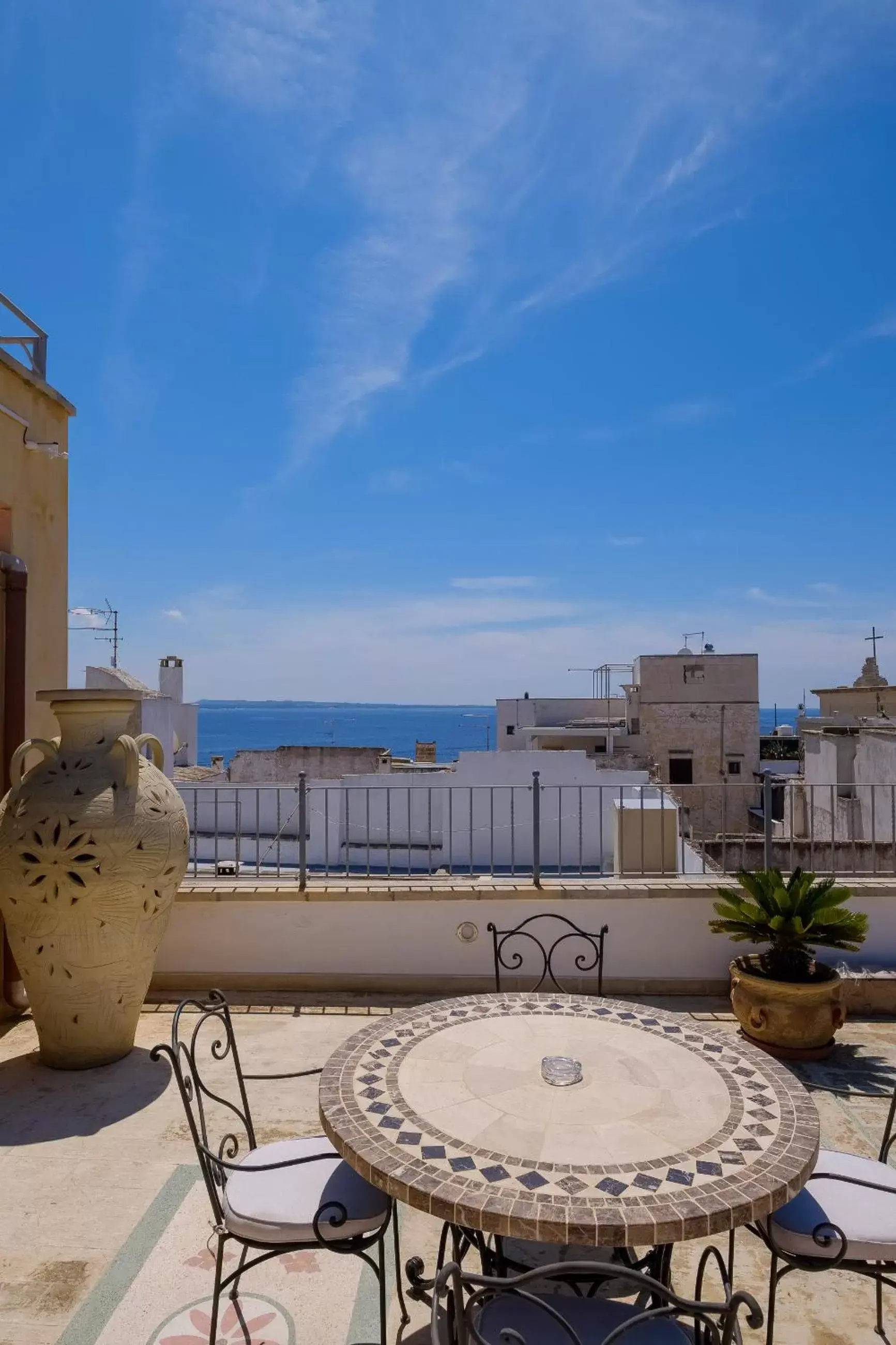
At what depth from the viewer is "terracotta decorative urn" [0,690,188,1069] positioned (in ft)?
13.8

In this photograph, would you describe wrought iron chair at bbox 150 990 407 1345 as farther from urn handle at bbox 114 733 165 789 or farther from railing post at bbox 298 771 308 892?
→ railing post at bbox 298 771 308 892

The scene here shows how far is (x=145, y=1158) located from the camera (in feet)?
11.6

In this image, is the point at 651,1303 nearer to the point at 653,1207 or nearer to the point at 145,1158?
the point at 653,1207

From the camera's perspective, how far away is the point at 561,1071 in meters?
2.47

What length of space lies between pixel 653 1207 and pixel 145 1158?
2702mm

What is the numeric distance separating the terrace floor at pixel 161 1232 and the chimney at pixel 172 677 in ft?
73.0

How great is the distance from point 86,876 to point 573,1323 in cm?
320

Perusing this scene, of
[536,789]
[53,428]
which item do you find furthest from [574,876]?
[53,428]

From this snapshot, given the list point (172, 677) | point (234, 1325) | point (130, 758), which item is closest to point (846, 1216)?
point (234, 1325)

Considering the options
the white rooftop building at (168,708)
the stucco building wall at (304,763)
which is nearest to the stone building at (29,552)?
the white rooftop building at (168,708)

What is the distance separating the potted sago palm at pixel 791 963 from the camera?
455cm

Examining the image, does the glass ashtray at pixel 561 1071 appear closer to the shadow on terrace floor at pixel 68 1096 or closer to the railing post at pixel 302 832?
the shadow on terrace floor at pixel 68 1096

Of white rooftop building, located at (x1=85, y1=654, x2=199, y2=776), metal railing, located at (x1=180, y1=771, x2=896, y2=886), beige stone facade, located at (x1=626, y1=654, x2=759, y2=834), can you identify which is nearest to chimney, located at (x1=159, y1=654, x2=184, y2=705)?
white rooftop building, located at (x1=85, y1=654, x2=199, y2=776)

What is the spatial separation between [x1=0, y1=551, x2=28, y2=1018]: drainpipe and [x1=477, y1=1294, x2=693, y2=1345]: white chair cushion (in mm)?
4207
